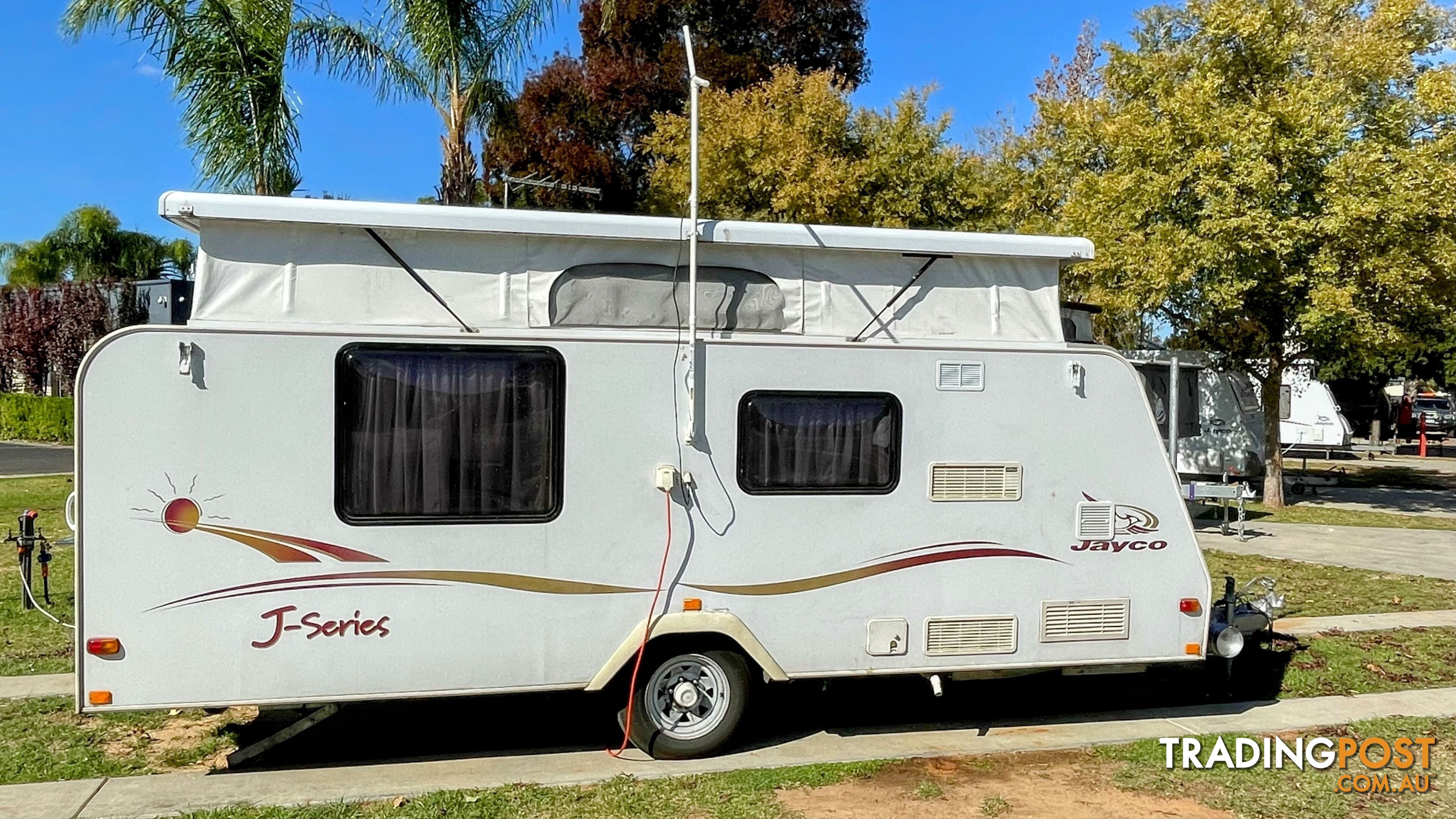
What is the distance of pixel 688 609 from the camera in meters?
5.70

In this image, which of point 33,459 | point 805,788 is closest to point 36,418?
point 33,459

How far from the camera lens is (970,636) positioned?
6.07 metres

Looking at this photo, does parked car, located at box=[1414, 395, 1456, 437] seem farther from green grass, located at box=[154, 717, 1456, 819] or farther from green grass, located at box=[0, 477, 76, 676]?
green grass, located at box=[0, 477, 76, 676]

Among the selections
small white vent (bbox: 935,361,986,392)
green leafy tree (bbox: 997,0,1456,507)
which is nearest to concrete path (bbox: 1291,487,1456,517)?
green leafy tree (bbox: 997,0,1456,507)

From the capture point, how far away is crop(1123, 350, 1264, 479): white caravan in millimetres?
21062

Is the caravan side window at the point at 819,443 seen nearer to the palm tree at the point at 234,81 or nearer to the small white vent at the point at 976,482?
the small white vent at the point at 976,482

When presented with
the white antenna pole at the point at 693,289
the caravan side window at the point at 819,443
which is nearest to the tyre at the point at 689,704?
the caravan side window at the point at 819,443

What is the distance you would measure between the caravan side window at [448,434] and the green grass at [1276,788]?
154cm

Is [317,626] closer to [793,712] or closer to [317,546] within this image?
[317,546]

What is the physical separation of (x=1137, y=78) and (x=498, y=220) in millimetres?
15210

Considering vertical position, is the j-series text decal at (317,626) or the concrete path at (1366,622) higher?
the j-series text decal at (317,626)

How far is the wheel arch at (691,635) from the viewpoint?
560 centimetres

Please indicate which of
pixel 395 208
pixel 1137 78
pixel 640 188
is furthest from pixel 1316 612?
pixel 640 188

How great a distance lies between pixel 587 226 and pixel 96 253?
42729 millimetres
